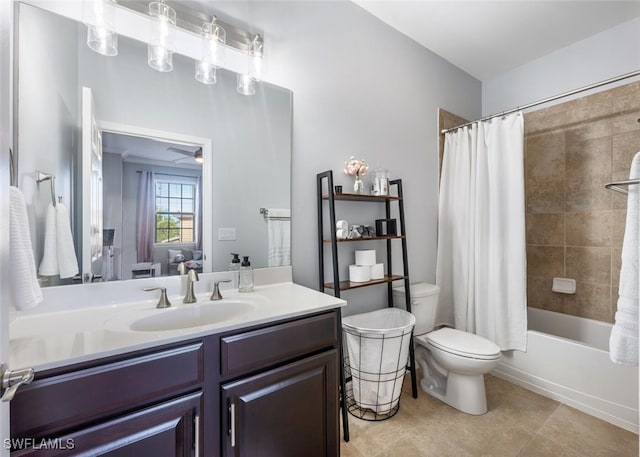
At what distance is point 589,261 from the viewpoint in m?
2.28

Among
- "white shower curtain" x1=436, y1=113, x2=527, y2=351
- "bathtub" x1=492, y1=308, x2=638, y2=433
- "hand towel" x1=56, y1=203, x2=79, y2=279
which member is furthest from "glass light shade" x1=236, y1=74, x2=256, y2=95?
"bathtub" x1=492, y1=308, x2=638, y2=433

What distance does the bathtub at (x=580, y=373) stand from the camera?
1.64m

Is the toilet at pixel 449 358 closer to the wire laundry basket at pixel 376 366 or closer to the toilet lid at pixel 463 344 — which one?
the toilet lid at pixel 463 344

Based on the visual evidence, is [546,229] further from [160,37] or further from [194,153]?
[160,37]

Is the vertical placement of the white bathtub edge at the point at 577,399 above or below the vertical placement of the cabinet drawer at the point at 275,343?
below

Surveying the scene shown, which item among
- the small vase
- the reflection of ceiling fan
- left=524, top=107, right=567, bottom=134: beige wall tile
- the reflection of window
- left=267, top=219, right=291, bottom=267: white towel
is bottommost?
left=267, top=219, right=291, bottom=267: white towel

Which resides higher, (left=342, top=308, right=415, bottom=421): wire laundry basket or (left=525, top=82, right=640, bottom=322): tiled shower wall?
(left=525, top=82, right=640, bottom=322): tiled shower wall

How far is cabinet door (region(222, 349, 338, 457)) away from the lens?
0.99 meters

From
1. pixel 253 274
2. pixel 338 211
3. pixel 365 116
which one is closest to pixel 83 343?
pixel 253 274

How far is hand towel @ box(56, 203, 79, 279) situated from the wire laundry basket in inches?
51.9

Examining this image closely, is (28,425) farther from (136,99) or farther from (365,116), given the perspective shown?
(365,116)

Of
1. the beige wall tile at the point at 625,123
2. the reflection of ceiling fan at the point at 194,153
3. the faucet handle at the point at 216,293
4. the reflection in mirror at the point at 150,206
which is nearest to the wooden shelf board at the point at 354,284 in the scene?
the faucet handle at the point at 216,293

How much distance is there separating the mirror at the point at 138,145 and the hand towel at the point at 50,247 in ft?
0.06

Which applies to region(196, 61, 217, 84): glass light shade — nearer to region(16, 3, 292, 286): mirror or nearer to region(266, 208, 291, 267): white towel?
region(16, 3, 292, 286): mirror
